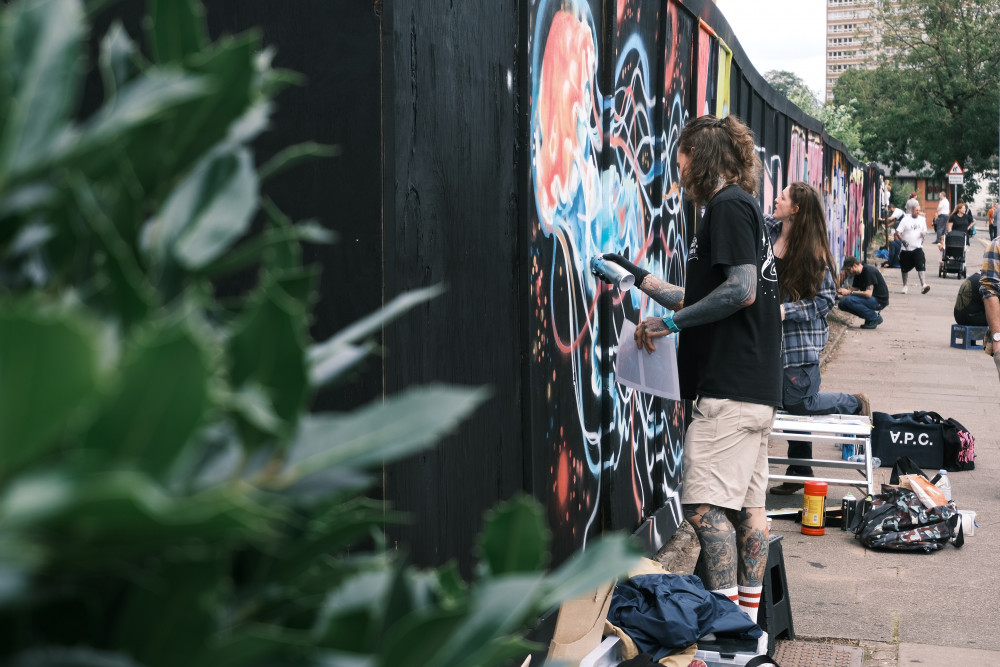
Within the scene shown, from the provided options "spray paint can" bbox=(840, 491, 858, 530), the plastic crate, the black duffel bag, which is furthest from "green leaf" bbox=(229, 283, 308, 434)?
the black duffel bag

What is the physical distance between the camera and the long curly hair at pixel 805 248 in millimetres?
5930

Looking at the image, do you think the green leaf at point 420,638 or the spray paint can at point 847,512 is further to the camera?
the spray paint can at point 847,512

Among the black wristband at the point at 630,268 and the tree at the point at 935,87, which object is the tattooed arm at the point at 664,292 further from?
the tree at the point at 935,87

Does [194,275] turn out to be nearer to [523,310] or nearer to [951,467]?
[523,310]

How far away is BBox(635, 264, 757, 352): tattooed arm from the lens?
4.10m

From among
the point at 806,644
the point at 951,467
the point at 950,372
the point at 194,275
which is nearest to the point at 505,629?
the point at 194,275

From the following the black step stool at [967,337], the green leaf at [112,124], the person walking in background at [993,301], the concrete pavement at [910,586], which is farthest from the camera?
the black step stool at [967,337]

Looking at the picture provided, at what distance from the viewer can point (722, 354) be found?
4.32 m

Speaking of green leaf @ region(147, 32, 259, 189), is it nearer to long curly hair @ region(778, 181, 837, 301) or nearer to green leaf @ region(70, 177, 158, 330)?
green leaf @ region(70, 177, 158, 330)

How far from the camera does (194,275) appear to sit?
70 centimetres

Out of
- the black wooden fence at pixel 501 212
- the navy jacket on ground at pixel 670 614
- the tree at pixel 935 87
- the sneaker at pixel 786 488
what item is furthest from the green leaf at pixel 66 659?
the tree at pixel 935 87

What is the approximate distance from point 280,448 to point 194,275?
0.45 ft

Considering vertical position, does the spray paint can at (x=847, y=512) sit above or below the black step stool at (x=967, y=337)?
below

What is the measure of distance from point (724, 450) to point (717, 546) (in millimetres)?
377
